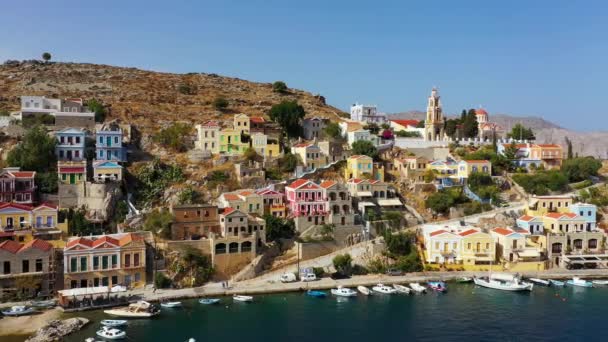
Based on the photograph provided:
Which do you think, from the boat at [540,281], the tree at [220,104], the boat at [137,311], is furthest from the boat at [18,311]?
the tree at [220,104]

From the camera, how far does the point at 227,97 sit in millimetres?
82375

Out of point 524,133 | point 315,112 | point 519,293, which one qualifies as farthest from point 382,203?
point 524,133

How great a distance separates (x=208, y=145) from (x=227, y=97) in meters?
27.0

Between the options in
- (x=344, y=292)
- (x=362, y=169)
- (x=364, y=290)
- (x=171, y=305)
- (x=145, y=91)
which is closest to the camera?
(x=171, y=305)

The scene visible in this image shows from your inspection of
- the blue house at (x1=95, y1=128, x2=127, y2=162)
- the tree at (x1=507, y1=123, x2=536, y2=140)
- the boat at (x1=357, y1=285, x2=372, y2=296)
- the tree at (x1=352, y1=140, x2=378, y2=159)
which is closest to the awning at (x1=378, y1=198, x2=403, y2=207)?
the tree at (x1=352, y1=140, x2=378, y2=159)

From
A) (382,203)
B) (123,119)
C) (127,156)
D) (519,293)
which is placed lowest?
(519,293)

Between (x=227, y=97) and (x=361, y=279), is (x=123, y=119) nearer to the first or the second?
(x=227, y=97)

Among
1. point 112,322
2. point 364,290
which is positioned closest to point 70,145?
point 112,322

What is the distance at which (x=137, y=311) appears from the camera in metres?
35.1

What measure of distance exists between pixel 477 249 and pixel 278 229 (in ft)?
53.6

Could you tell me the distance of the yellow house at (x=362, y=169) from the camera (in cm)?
5519

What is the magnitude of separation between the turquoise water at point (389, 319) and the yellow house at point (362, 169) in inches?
650

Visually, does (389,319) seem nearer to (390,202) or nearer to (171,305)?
(171,305)

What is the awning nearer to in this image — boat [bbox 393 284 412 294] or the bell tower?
boat [bbox 393 284 412 294]
